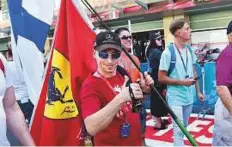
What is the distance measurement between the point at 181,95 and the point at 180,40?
1.88 ft

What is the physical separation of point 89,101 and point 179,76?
218cm

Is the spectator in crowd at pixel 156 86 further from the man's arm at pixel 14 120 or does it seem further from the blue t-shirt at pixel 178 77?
the man's arm at pixel 14 120

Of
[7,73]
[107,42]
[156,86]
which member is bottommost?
[156,86]

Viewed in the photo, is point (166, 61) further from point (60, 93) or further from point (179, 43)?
point (60, 93)

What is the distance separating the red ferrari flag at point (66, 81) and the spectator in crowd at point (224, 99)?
982 millimetres

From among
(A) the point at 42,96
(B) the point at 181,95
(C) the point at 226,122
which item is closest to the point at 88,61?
(A) the point at 42,96

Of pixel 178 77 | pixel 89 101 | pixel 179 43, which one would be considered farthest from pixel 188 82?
pixel 89 101

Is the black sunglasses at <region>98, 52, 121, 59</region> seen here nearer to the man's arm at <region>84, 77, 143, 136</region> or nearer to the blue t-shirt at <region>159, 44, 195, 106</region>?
the man's arm at <region>84, 77, 143, 136</region>

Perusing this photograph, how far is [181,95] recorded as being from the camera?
155 inches

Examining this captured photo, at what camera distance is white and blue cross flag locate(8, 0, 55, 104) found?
108 inches

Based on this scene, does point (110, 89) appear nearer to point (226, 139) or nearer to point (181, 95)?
point (226, 139)

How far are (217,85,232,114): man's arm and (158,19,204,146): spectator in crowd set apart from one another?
1.03 metres

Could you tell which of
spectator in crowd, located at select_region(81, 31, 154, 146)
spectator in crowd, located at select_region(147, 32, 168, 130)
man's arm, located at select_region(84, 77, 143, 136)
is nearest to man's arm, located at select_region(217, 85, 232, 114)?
spectator in crowd, located at select_region(81, 31, 154, 146)

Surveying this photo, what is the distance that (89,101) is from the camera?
1.96m
